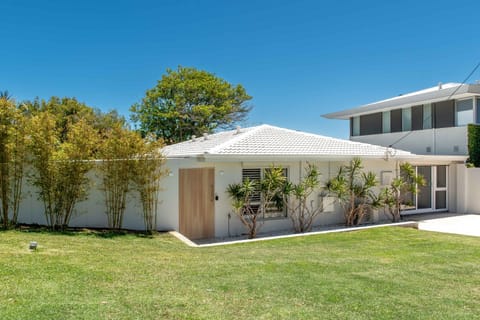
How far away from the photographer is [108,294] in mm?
5711

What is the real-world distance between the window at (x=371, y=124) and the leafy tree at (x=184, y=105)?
17385mm

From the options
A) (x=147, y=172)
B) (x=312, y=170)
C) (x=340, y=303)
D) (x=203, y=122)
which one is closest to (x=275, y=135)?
(x=312, y=170)

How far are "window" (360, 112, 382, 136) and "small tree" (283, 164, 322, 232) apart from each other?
13.1 metres

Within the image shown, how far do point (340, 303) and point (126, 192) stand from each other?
8.71 m

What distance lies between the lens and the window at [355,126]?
92.9 ft

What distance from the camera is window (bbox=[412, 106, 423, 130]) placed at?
2366 cm

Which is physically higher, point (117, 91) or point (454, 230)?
point (117, 91)

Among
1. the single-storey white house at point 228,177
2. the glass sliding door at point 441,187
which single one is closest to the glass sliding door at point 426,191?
the glass sliding door at point 441,187

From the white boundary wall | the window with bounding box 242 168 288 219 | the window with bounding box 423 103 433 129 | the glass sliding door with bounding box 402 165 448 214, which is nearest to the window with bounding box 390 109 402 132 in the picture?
the window with bounding box 423 103 433 129

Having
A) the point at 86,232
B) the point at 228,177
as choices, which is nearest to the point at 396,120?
the point at 228,177

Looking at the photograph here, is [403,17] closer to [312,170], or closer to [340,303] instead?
[312,170]

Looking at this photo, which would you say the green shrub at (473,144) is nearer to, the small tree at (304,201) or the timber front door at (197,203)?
the small tree at (304,201)

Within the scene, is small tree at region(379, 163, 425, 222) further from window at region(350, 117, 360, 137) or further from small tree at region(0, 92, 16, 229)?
small tree at region(0, 92, 16, 229)

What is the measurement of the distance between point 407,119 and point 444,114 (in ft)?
8.42
